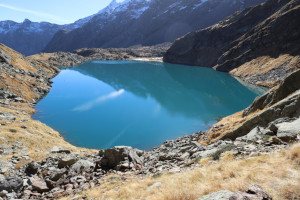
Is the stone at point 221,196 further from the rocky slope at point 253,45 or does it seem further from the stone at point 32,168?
the rocky slope at point 253,45

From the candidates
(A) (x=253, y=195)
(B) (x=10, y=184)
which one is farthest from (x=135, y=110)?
(A) (x=253, y=195)

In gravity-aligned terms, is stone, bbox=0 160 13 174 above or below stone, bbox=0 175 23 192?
above

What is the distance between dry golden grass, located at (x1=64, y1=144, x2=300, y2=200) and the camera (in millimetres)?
6965

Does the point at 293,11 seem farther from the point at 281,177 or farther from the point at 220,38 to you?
the point at 281,177

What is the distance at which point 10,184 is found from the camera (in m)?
12.8

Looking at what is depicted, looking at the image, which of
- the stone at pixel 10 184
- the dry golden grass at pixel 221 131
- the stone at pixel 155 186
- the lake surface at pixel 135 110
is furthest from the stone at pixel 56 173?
the lake surface at pixel 135 110

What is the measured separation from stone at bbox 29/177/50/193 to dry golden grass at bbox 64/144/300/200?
3.97m

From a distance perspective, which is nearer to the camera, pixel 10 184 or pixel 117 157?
pixel 10 184

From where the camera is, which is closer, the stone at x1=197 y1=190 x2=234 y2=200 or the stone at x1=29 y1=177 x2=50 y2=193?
the stone at x1=197 y1=190 x2=234 y2=200

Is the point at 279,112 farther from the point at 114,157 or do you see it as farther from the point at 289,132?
the point at 114,157

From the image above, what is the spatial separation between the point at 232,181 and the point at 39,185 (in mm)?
11913

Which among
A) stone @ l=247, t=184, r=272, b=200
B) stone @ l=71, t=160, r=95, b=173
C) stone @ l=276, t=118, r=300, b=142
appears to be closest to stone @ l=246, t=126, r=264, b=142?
stone @ l=276, t=118, r=300, b=142

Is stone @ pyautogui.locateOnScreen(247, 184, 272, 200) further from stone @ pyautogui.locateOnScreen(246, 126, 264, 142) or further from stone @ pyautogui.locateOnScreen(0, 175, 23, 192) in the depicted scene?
stone @ pyautogui.locateOnScreen(0, 175, 23, 192)

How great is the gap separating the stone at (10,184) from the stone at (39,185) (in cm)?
73
